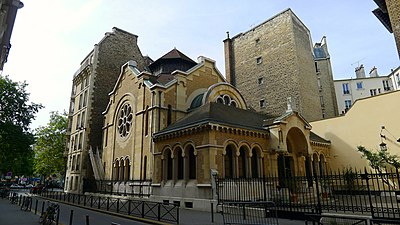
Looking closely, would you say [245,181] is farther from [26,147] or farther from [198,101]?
[26,147]

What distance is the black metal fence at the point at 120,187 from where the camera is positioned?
2089cm

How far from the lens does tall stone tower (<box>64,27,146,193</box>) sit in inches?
1245

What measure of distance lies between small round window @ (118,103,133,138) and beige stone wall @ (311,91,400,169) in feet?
65.7

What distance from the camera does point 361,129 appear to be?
24.8 meters

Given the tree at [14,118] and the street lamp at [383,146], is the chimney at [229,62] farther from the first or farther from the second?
the tree at [14,118]

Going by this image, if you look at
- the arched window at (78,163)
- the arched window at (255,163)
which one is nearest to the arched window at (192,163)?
the arched window at (255,163)

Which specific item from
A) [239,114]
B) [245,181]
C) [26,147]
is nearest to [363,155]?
[239,114]

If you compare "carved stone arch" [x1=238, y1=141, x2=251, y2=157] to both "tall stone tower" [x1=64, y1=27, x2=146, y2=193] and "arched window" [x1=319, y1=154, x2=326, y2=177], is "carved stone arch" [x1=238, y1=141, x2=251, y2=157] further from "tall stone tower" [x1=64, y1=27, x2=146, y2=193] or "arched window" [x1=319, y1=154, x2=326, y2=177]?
"tall stone tower" [x1=64, y1=27, x2=146, y2=193]

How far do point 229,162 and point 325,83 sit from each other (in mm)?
28609

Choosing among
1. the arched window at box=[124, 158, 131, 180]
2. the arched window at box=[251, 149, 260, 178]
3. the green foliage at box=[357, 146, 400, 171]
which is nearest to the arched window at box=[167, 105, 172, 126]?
the arched window at box=[124, 158, 131, 180]

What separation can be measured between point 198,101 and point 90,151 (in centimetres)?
1574

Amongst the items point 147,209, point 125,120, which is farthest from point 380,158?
point 125,120

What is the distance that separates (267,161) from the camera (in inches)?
747

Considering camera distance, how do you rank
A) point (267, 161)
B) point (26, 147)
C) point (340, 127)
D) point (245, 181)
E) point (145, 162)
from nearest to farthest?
point (245, 181) → point (267, 161) → point (145, 162) → point (340, 127) → point (26, 147)
